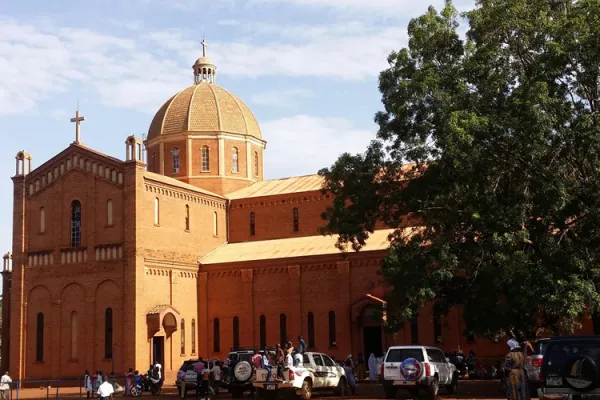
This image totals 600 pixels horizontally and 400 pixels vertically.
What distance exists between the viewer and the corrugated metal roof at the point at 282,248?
4262cm

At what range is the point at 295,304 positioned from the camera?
42469 millimetres

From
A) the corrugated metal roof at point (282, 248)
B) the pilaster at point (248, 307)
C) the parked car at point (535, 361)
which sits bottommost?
the parked car at point (535, 361)

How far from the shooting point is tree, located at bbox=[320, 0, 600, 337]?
2420 cm

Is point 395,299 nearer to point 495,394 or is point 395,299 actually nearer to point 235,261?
point 495,394

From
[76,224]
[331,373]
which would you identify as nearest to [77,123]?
[76,224]

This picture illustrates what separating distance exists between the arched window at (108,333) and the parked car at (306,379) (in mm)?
15992

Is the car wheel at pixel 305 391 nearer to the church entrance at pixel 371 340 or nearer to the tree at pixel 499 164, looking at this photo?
the tree at pixel 499 164

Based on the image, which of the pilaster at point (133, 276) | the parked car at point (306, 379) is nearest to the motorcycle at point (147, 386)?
the pilaster at point (133, 276)

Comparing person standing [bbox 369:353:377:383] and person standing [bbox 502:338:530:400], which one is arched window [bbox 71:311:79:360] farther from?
person standing [bbox 502:338:530:400]

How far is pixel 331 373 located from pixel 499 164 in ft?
28.9

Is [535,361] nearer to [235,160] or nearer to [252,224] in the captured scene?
[252,224]

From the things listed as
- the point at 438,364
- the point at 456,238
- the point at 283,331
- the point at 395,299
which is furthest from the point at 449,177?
the point at 283,331

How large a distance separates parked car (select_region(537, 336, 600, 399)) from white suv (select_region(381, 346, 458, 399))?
8.78 m

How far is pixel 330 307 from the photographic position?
4159 cm
